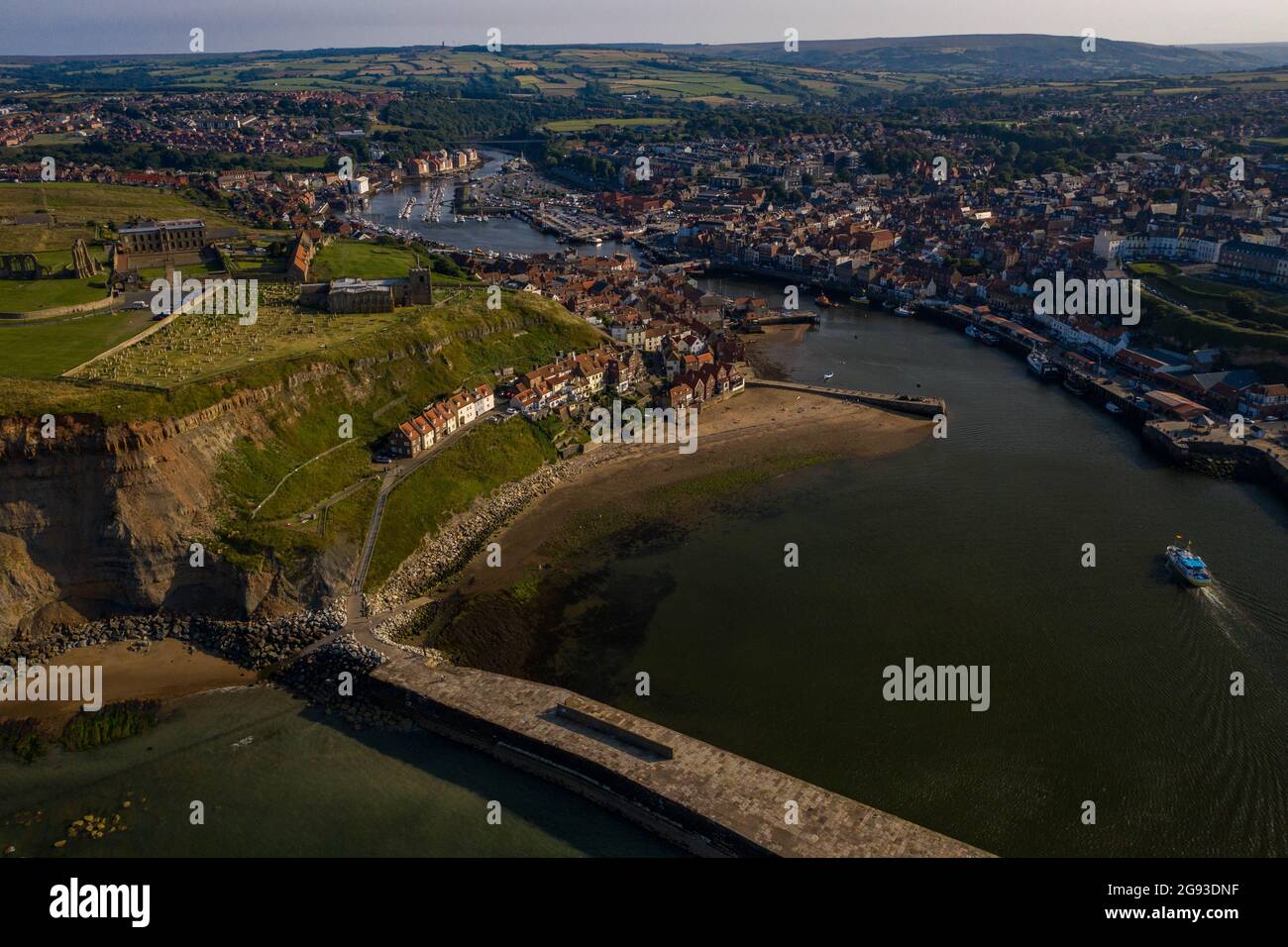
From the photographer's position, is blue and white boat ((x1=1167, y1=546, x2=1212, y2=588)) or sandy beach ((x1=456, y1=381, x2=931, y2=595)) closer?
blue and white boat ((x1=1167, y1=546, x2=1212, y2=588))

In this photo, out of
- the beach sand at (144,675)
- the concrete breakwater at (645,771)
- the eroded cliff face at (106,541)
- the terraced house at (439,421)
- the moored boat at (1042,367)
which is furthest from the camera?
the moored boat at (1042,367)

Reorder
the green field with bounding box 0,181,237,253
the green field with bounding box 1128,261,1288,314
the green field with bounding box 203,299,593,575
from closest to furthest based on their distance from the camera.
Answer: the green field with bounding box 203,299,593,575, the green field with bounding box 0,181,237,253, the green field with bounding box 1128,261,1288,314

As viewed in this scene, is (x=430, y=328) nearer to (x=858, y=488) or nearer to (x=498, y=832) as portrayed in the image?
(x=858, y=488)

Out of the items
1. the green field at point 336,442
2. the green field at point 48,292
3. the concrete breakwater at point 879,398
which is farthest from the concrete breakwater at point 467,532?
the green field at point 48,292

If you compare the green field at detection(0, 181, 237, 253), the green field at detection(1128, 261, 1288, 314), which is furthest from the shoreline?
the green field at detection(0, 181, 237, 253)

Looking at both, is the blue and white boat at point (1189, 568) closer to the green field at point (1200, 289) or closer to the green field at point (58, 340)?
the green field at point (1200, 289)

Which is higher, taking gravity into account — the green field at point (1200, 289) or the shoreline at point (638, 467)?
the green field at point (1200, 289)

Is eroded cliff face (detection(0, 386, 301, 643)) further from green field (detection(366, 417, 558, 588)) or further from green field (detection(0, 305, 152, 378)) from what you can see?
green field (detection(0, 305, 152, 378))
